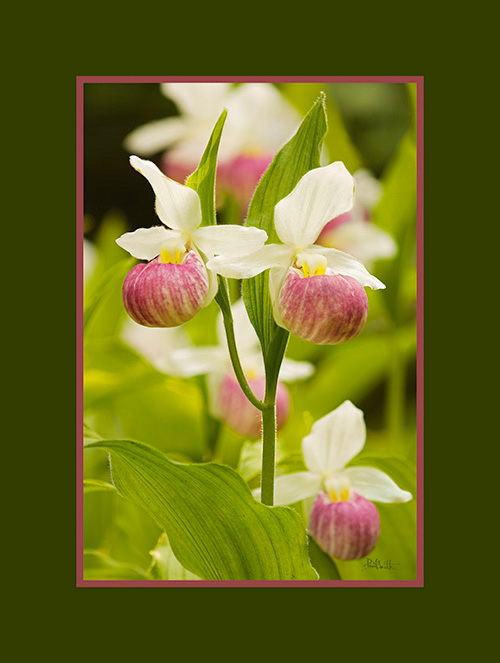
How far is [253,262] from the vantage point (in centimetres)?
124

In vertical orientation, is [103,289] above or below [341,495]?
above

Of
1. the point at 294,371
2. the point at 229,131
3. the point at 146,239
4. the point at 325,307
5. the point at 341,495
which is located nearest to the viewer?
the point at 325,307

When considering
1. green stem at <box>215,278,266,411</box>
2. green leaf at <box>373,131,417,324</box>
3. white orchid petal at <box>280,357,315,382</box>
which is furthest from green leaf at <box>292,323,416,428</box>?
green stem at <box>215,278,266,411</box>

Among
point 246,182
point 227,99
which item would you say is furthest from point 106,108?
point 246,182

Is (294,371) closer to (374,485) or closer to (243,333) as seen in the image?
(243,333)

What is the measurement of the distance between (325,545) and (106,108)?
1.47 m

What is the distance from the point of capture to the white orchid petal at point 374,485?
1.42m

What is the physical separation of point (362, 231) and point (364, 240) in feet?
0.18

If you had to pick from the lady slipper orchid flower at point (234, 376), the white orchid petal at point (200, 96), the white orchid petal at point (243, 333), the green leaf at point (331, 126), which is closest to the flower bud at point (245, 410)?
the lady slipper orchid flower at point (234, 376)

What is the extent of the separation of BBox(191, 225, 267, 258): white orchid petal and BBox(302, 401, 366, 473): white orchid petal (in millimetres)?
401

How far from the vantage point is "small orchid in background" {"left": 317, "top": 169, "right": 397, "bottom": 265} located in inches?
85.5

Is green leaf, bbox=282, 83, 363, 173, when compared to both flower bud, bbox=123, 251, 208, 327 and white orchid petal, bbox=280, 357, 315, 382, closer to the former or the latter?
white orchid petal, bbox=280, 357, 315, 382
